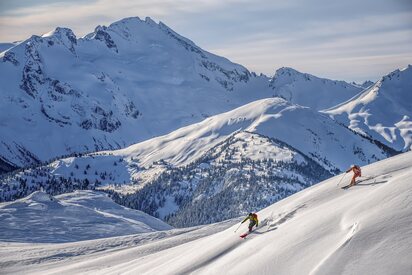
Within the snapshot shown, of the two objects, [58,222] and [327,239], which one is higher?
[58,222]

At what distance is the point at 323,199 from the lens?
108 ft

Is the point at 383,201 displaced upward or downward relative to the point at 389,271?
upward

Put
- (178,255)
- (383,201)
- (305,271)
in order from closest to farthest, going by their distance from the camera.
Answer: (305,271), (383,201), (178,255)

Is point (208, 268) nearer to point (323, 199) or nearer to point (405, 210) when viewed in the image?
point (323, 199)

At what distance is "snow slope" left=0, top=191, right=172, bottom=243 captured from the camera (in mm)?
86625

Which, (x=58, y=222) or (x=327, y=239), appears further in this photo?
(x=58, y=222)

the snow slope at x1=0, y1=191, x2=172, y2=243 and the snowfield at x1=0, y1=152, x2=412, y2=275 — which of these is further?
the snow slope at x1=0, y1=191, x2=172, y2=243

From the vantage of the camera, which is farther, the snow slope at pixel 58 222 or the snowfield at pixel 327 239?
the snow slope at pixel 58 222

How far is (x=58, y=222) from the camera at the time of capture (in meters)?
96.5

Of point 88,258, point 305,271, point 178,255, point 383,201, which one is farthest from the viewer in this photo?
point 88,258

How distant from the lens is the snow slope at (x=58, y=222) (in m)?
86.6

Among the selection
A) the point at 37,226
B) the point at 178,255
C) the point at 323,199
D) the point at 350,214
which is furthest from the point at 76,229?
the point at 350,214

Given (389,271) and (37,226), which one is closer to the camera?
(389,271)

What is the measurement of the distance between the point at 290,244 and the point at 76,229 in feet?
233
